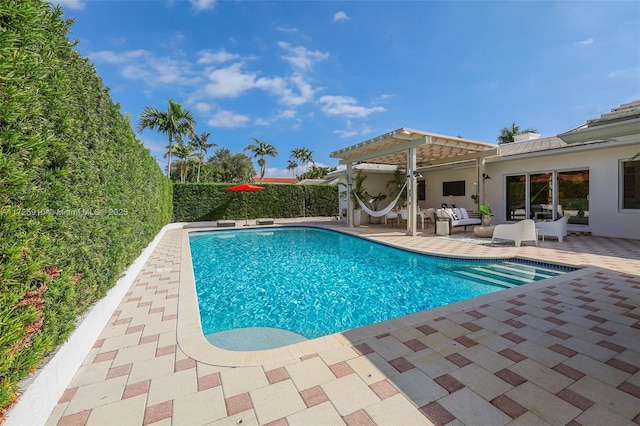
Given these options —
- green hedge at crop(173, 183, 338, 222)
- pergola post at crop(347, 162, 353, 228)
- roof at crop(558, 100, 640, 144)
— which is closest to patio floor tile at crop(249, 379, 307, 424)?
roof at crop(558, 100, 640, 144)

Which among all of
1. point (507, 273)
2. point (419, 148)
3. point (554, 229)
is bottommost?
point (507, 273)

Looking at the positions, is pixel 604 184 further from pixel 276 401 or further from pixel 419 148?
pixel 276 401

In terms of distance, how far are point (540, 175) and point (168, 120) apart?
923 inches

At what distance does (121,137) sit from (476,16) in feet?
35.8

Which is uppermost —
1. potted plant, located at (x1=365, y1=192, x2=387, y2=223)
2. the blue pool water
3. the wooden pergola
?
the wooden pergola

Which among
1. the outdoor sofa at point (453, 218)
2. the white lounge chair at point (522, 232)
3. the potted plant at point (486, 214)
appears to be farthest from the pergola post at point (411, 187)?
the white lounge chair at point (522, 232)

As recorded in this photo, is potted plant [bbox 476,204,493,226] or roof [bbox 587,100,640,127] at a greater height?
roof [bbox 587,100,640,127]

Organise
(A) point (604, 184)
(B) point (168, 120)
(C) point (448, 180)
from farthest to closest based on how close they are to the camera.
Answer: (B) point (168, 120)
(C) point (448, 180)
(A) point (604, 184)

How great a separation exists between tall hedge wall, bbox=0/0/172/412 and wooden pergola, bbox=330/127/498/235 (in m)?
8.51

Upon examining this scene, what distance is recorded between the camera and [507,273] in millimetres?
6184

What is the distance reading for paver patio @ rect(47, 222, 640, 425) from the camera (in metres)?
1.93

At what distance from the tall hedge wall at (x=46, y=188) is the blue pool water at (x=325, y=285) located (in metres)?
1.86

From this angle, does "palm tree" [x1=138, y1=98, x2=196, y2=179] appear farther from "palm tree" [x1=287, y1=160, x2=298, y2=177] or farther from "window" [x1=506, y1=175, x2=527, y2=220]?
"palm tree" [x1=287, y1=160, x2=298, y2=177]

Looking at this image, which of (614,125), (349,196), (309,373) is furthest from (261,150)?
(309,373)
